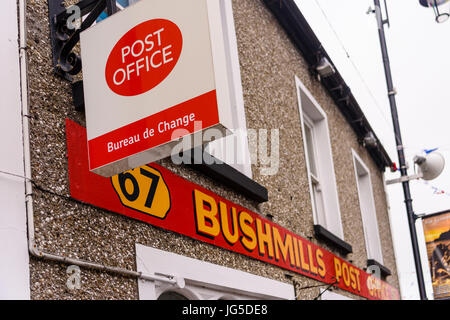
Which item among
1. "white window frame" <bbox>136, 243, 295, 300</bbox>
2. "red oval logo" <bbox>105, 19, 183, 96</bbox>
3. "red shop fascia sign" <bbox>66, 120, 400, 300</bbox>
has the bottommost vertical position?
"white window frame" <bbox>136, 243, 295, 300</bbox>

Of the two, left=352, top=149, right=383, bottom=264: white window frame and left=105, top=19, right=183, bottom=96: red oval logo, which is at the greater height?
left=352, top=149, right=383, bottom=264: white window frame

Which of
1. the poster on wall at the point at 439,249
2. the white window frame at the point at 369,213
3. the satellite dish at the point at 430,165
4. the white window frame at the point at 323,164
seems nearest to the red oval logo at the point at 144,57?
the white window frame at the point at 323,164

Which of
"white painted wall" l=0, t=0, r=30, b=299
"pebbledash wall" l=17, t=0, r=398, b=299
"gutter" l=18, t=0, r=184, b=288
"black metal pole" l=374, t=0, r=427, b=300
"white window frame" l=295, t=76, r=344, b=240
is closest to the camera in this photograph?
"white painted wall" l=0, t=0, r=30, b=299

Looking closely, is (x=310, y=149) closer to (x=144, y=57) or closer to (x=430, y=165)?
(x=430, y=165)

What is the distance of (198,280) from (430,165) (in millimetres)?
6582

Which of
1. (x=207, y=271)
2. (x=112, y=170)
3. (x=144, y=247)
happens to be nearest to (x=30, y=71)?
(x=112, y=170)

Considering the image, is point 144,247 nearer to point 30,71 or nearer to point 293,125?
point 30,71

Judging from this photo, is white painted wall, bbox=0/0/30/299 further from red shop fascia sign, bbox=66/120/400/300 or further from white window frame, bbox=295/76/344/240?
white window frame, bbox=295/76/344/240

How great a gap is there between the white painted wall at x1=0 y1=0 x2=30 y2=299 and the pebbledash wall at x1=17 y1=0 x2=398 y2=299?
8cm

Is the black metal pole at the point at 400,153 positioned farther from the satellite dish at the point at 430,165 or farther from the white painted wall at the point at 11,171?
the white painted wall at the point at 11,171

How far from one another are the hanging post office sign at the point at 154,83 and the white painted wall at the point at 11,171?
1.16 ft

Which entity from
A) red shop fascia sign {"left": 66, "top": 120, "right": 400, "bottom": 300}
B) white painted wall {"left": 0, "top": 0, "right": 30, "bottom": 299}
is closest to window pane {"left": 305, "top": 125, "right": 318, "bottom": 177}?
red shop fascia sign {"left": 66, "top": 120, "right": 400, "bottom": 300}

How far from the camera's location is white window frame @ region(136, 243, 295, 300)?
3.69 metres
